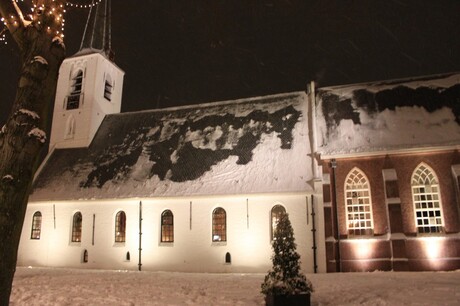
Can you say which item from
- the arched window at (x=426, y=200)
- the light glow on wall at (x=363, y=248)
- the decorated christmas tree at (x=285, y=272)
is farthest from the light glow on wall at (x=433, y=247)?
the decorated christmas tree at (x=285, y=272)

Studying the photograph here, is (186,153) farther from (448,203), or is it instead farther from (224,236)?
(448,203)

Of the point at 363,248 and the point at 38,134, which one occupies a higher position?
the point at 38,134

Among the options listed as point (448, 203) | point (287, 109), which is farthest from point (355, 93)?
point (448, 203)

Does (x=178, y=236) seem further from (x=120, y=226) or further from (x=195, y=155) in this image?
(x=195, y=155)

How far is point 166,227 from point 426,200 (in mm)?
13986

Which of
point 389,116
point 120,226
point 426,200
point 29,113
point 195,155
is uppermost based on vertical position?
point 389,116

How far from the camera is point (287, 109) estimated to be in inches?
1023

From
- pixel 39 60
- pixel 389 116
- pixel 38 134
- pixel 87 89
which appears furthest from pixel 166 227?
pixel 39 60

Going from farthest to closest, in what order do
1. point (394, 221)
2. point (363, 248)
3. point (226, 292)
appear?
point (363, 248) < point (394, 221) < point (226, 292)

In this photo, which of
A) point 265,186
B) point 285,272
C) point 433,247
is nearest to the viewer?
point 285,272

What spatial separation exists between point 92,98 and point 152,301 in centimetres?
2243

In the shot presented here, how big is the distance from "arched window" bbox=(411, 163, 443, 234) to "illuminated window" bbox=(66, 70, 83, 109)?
942 inches

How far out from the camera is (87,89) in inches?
1211

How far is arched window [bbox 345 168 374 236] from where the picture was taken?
20.7m
